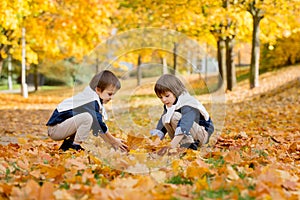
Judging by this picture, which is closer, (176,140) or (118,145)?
(176,140)

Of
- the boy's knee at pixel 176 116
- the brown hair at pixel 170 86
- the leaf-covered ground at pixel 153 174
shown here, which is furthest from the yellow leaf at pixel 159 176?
the brown hair at pixel 170 86

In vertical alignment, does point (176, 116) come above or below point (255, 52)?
below

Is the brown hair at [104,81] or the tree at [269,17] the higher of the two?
the tree at [269,17]

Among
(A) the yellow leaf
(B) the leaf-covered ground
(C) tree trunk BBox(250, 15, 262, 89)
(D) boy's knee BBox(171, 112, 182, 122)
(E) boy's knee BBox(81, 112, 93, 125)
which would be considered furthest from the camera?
(C) tree trunk BBox(250, 15, 262, 89)

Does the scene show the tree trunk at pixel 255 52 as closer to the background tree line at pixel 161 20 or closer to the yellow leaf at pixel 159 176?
the background tree line at pixel 161 20

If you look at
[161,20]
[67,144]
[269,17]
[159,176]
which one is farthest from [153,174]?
[269,17]

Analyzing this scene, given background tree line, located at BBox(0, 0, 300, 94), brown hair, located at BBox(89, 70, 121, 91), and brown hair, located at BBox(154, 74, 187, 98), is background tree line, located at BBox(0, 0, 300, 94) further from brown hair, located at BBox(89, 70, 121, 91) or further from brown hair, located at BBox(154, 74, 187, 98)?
brown hair, located at BBox(154, 74, 187, 98)

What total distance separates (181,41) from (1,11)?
179 inches

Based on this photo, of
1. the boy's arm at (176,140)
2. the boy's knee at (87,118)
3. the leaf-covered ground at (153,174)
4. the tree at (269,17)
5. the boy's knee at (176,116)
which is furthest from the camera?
the tree at (269,17)

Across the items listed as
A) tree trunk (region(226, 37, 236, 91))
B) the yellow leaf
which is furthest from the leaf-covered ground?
tree trunk (region(226, 37, 236, 91))

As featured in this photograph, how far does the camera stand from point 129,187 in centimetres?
304

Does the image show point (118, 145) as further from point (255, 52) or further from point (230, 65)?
point (230, 65)

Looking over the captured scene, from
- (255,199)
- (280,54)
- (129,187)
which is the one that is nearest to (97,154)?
(129,187)

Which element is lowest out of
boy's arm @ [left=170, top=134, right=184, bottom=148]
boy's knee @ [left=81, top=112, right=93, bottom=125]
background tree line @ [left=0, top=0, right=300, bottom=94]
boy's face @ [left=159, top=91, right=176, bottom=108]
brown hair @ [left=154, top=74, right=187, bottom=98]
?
boy's arm @ [left=170, top=134, right=184, bottom=148]
